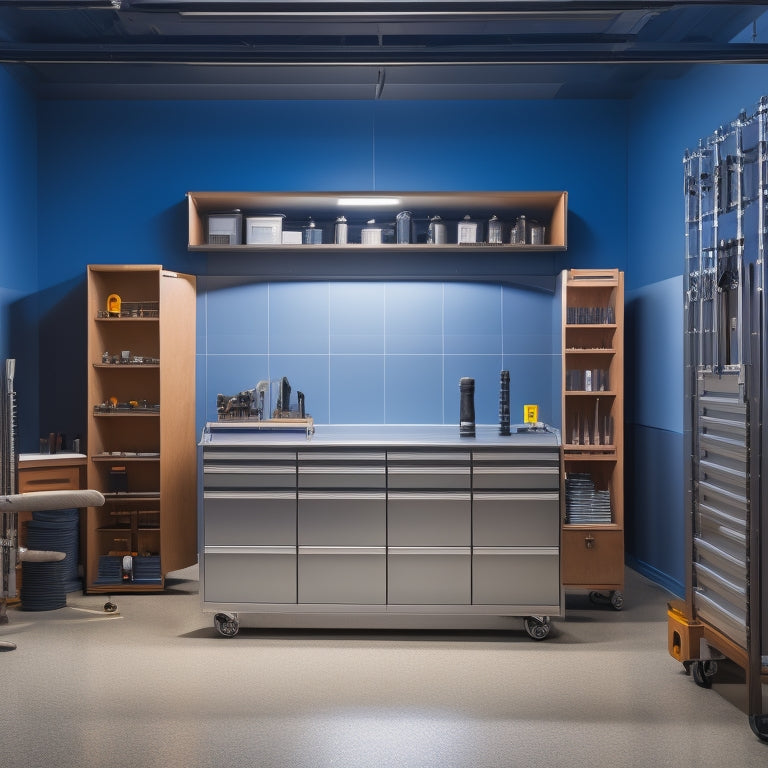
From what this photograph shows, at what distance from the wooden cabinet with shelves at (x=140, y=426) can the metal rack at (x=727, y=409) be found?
3.57 m

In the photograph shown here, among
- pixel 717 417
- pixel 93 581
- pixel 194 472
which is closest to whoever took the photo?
pixel 717 417

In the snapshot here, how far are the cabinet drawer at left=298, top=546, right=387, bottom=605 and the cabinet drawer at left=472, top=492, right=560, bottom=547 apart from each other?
598 mm

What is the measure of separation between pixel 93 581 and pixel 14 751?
2.86m

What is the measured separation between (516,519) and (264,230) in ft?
9.37

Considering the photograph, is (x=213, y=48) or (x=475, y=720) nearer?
(x=475, y=720)

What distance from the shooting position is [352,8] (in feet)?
13.0

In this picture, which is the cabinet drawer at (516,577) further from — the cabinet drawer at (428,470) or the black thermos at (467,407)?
the black thermos at (467,407)

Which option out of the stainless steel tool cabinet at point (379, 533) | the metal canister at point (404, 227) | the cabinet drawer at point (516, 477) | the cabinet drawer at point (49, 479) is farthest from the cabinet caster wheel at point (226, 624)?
the metal canister at point (404, 227)

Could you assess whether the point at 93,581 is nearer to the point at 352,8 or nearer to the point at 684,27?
the point at 352,8

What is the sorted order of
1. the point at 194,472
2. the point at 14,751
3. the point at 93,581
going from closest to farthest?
the point at 14,751 → the point at 93,581 → the point at 194,472

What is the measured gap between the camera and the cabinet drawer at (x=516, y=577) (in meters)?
5.33

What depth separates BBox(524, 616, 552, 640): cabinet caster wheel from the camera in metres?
5.32

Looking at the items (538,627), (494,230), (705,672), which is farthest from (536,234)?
(705,672)

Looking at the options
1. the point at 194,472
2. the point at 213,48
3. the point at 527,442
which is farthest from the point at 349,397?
the point at 213,48
